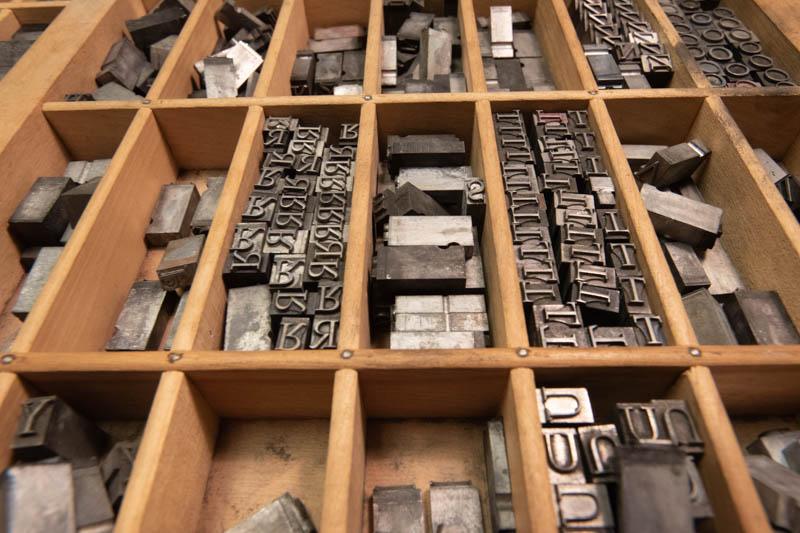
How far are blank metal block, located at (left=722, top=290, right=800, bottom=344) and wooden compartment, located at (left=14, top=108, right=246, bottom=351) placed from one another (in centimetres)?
239

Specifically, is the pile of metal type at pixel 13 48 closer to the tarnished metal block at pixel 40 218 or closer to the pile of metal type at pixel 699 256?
the tarnished metal block at pixel 40 218

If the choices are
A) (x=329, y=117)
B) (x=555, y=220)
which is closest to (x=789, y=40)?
(x=555, y=220)

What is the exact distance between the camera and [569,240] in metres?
2.12

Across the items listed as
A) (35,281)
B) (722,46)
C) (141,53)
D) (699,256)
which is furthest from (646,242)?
(141,53)

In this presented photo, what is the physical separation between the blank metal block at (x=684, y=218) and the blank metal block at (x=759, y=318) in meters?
0.33

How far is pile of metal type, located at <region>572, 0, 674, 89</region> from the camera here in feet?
9.18

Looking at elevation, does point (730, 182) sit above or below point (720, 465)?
above

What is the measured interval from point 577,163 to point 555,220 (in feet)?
1.29

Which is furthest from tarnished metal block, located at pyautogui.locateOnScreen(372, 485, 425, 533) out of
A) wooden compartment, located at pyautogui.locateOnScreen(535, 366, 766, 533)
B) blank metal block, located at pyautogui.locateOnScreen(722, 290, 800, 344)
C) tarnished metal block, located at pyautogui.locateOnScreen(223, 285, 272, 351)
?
blank metal block, located at pyautogui.locateOnScreen(722, 290, 800, 344)

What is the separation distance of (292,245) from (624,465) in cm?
145

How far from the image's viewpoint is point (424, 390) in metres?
1.79

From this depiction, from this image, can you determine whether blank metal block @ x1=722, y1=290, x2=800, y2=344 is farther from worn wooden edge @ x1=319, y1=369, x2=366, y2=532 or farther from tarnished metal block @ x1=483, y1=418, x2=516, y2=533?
worn wooden edge @ x1=319, y1=369, x2=366, y2=532

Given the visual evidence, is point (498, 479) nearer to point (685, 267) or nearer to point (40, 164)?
point (685, 267)

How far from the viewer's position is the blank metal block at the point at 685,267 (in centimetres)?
210
